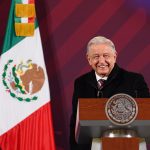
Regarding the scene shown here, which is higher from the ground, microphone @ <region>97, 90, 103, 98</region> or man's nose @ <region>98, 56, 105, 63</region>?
man's nose @ <region>98, 56, 105, 63</region>

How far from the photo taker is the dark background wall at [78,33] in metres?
4.48

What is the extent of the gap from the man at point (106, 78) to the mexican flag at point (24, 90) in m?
1.78

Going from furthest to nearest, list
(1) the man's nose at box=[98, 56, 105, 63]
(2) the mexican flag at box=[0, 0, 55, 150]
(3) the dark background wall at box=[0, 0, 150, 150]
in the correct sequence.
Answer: (3) the dark background wall at box=[0, 0, 150, 150], (2) the mexican flag at box=[0, 0, 55, 150], (1) the man's nose at box=[98, 56, 105, 63]

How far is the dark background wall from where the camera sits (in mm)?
4480

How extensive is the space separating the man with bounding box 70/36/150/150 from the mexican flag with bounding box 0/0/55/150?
1.78 meters

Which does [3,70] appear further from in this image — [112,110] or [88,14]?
[112,110]

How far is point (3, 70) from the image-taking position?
166 inches

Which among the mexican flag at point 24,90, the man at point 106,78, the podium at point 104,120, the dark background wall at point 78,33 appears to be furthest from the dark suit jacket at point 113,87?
the dark background wall at point 78,33

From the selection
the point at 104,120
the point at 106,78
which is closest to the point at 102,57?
the point at 106,78

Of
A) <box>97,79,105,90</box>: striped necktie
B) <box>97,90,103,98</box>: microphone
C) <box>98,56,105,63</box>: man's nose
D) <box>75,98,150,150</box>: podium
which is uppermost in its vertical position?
<box>98,56,105,63</box>: man's nose

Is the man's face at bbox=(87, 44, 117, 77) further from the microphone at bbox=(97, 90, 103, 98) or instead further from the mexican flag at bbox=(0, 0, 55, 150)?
the mexican flag at bbox=(0, 0, 55, 150)

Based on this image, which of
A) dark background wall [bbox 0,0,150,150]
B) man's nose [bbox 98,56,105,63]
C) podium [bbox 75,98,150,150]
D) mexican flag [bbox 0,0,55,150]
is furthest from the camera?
dark background wall [bbox 0,0,150,150]

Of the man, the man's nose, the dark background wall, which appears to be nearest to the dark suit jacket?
the man

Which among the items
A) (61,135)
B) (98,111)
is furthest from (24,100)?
(98,111)
